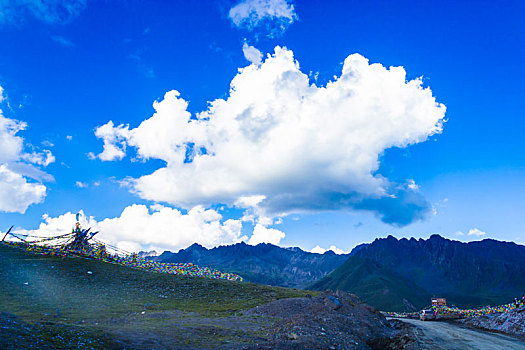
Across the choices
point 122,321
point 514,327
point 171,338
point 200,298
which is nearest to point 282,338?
point 171,338

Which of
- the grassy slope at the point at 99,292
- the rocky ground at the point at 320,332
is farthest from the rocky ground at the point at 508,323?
the grassy slope at the point at 99,292

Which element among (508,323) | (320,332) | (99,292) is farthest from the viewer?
(99,292)

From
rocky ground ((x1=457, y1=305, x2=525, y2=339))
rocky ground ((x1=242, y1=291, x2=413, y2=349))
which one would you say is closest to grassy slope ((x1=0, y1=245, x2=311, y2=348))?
rocky ground ((x1=242, y1=291, x2=413, y2=349))

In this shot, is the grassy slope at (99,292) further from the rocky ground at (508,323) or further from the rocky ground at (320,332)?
the rocky ground at (508,323)

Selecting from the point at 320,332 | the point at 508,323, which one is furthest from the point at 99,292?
the point at 508,323

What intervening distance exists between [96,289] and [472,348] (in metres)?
50.6

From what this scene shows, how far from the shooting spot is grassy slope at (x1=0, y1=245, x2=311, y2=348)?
37.1 metres

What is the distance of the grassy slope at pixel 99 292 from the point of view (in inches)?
1460

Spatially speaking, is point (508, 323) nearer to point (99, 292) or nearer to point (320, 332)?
point (320, 332)

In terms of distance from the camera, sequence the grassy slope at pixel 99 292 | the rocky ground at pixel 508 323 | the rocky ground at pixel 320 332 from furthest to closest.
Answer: the rocky ground at pixel 508 323
the grassy slope at pixel 99 292
the rocky ground at pixel 320 332

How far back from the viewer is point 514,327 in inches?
1697

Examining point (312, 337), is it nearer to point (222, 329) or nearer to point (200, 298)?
point (222, 329)

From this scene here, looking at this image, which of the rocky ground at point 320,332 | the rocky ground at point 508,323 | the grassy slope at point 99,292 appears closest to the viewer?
the rocky ground at point 320,332

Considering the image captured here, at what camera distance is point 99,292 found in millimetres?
49156
